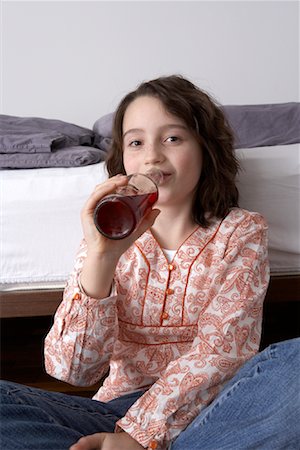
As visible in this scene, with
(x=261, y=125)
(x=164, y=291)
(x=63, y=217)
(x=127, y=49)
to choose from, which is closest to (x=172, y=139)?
(x=164, y=291)

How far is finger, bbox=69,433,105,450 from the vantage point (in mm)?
805

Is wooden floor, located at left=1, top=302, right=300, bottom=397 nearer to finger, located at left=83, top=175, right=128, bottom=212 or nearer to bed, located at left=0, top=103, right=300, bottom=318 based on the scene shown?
bed, located at left=0, top=103, right=300, bottom=318

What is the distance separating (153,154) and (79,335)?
1.04ft

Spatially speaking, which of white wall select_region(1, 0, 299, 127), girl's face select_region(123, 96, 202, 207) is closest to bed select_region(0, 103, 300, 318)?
girl's face select_region(123, 96, 202, 207)

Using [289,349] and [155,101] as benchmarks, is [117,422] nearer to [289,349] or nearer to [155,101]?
[289,349]

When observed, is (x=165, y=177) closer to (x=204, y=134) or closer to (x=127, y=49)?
(x=204, y=134)

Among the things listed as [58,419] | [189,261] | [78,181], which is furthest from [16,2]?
[58,419]

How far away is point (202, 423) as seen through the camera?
33.0 inches

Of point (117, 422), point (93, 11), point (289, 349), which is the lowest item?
point (117, 422)

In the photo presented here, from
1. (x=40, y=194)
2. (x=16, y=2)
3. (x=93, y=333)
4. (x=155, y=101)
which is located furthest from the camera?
(x=16, y=2)

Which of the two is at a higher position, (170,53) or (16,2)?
(16,2)

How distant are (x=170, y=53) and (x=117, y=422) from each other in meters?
1.75

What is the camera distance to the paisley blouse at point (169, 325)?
90cm

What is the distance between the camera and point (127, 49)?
7.71 feet
